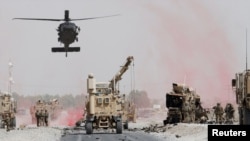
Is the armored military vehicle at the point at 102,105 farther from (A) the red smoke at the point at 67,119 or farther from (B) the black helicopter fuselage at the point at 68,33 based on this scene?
(A) the red smoke at the point at 67,119

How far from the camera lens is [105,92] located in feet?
212

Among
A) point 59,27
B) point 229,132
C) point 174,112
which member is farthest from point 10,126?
point 229,132

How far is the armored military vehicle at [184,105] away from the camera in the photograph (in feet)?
247

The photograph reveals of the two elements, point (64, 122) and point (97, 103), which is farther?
point (64, 122)

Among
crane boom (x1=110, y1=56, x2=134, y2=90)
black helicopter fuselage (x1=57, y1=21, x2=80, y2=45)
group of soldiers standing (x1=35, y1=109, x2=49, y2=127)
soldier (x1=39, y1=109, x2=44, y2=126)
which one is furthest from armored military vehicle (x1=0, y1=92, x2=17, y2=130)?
black helicopter fuselage (x1=57, y1=21, x2=80, y2=45)

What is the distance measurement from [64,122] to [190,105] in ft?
171

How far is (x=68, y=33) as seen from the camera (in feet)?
171

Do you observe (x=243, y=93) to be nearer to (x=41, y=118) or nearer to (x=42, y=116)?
(x=42, y=116)

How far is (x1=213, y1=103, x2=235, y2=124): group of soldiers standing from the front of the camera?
248 ft

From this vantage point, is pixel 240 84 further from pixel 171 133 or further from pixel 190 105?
pixel 190 105

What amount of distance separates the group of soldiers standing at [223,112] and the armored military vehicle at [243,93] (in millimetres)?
23685

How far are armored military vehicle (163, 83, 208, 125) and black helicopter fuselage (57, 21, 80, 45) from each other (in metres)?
24.7

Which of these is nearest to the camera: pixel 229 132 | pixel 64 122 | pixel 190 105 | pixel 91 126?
pixel 229 132

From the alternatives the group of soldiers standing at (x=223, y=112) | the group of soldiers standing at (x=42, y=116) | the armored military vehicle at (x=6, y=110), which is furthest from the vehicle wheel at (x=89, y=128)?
the group of soldiers standing at (x=42, y=116)
